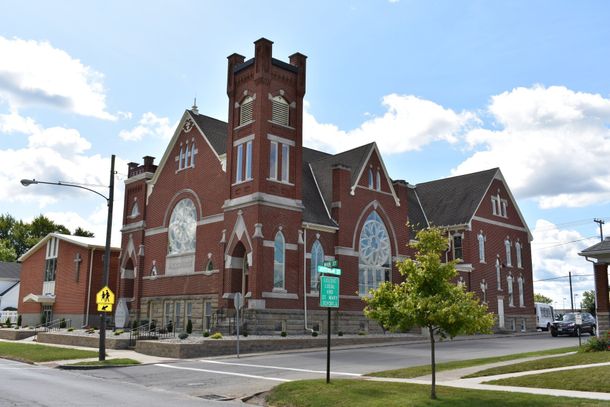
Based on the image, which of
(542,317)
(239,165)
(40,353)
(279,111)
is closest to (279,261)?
(239,165)

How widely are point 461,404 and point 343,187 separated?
27.8 metres

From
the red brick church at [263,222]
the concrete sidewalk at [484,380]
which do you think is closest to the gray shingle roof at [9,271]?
the red brick church at [263,222]

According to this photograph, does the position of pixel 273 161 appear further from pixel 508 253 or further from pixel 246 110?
pixel 508 253

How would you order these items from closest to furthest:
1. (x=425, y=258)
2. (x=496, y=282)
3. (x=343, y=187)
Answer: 1. (x=425, y=258)
2. (x=343, y=187)
3. (x=496, y=282)

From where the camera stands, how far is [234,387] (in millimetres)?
18250

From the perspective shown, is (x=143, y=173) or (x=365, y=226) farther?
(x=143, y=173)

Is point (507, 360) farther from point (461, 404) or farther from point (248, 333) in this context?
point (248, 333)

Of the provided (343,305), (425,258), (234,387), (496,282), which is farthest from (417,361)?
(496,282)

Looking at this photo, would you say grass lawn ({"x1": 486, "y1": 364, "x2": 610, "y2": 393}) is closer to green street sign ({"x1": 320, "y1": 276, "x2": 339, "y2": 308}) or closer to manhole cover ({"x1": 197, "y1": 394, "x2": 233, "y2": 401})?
green street sign ({"x1": 320, "y1": 276, "x2": 339, "y2": 308})

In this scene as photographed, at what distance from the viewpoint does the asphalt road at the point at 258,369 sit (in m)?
18.5

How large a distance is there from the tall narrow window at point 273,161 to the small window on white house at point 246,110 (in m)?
2.31

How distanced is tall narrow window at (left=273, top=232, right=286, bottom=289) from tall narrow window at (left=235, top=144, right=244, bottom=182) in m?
4.43

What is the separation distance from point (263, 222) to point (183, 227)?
30.7 ft

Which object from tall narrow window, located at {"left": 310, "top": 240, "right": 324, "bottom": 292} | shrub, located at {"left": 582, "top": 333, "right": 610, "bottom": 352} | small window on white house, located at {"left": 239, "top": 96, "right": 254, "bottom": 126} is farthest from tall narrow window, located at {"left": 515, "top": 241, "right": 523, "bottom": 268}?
shrub, located at {"left": 582, "top": 333, "right": 610, "bottom": 352}
